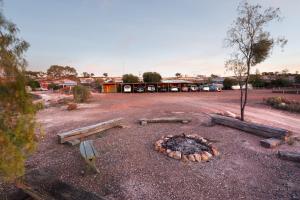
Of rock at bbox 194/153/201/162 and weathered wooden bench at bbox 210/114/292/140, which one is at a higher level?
weathered wooden bench at bbox 210/114/292/140

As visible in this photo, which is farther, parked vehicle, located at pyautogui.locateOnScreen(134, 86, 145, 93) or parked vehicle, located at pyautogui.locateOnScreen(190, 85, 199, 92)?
parked vehicle, located at pyautogui.locateOnScreen(190, 85, 199, 92)

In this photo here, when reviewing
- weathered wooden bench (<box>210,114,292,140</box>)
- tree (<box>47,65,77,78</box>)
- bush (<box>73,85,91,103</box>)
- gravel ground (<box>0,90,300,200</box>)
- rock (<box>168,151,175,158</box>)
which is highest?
tree (<box>47,65,77,78</box>)

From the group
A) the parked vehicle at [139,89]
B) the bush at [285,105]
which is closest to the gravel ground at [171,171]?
the bush at [285,105]

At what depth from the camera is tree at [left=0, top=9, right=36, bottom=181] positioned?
2039 mm

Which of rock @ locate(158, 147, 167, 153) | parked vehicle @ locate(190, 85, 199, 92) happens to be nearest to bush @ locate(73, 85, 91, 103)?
rock @ locate(158, 147, 167, 153)

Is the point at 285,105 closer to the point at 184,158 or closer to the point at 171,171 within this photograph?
the point at 184,158

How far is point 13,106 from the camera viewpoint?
2.11 metres

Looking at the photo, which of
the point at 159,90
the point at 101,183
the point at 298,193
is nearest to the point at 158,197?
the point at 101,183

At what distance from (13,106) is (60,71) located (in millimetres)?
73915

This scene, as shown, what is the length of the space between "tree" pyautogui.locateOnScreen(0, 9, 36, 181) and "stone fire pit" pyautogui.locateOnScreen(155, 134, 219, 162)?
399 cm

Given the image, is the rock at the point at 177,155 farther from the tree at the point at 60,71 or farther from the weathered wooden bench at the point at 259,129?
the tree at the point at 60,71

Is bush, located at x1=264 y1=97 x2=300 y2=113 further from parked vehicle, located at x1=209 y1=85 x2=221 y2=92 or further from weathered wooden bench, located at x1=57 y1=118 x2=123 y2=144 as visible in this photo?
parked vehicle, located at x1=209 y1=85 x2=221 y2=92

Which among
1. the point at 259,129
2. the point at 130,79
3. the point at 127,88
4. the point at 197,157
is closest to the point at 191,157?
the point at 197,157

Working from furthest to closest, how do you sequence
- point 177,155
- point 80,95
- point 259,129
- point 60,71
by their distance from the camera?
point 60,71, point 80,95, point 259,129, point 177,155
